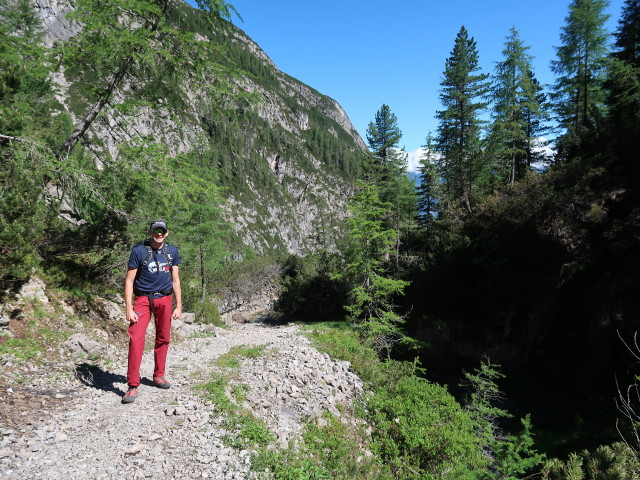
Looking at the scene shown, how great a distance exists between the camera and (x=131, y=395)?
4492 mm

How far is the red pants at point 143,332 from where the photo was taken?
14.8 feet

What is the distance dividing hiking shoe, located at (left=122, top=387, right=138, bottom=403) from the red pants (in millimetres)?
79

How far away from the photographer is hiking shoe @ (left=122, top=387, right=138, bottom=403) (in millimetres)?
4422

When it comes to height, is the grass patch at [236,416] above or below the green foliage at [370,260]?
below

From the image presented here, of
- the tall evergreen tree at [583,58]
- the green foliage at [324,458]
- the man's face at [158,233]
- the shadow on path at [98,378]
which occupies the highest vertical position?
the tall evergreen tree at [583,58]

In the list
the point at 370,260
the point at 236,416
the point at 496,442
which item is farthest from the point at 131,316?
the point at 370,260

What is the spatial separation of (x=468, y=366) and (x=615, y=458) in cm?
1216

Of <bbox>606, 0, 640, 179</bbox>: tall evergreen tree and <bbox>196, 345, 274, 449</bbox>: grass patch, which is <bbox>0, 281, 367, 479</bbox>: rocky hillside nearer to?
<bbox>196, 345, 274, 449</bbox>: grass patch

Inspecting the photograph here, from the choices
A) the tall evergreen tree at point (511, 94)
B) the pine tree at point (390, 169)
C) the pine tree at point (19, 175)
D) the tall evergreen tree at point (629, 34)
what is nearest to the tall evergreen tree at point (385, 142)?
the pine tree at point (390, 169)

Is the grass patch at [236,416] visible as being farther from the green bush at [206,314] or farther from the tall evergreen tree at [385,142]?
the tall evergreen tree at [385,142]

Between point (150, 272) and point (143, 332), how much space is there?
2.87 ft

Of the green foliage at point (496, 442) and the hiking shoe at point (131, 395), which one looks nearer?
Result: the hiking shoe at point (131, 395)

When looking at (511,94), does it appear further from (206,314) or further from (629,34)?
(206,314)

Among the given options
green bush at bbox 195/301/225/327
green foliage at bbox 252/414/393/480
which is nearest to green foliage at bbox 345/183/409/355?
green foliage at bbox 252/414/393/480
